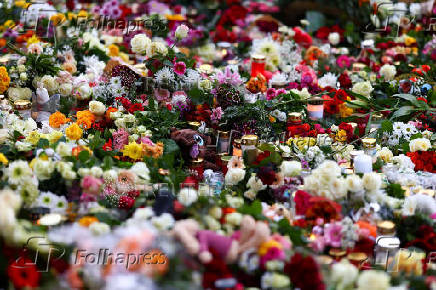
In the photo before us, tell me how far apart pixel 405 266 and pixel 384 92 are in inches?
81.1

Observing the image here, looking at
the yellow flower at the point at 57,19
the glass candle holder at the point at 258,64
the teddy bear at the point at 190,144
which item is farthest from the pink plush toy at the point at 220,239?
the yellow flower at the point at 57,19

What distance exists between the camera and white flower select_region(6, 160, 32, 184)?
6.30ft

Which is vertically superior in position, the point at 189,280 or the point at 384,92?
the point at 189,280

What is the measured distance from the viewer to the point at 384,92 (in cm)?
362

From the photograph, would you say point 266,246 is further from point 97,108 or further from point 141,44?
point 141,44

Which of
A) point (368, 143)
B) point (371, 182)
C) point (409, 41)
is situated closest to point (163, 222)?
point (371, 182)

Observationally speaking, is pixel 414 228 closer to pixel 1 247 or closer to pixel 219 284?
pixel 219 284

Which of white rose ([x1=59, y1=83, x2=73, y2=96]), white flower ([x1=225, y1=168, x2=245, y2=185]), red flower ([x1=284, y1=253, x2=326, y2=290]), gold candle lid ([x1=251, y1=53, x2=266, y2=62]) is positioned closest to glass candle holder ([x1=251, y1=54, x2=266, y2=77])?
gold candle lid ([x1=251, y1=53, x2=266, y2=62])

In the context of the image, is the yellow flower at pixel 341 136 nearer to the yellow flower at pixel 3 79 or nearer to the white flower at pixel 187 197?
the white flower at pixel 187 197

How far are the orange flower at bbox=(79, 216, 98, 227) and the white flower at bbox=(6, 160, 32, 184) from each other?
0.30 meters

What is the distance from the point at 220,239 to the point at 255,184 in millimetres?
662

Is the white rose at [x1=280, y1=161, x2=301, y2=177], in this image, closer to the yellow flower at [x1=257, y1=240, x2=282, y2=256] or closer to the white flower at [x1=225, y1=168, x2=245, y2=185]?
the white flower at [x1=225, y1=168, x2=245, y2=185]

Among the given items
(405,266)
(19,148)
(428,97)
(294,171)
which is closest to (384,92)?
(428,97)

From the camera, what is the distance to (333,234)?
72.5 inches
